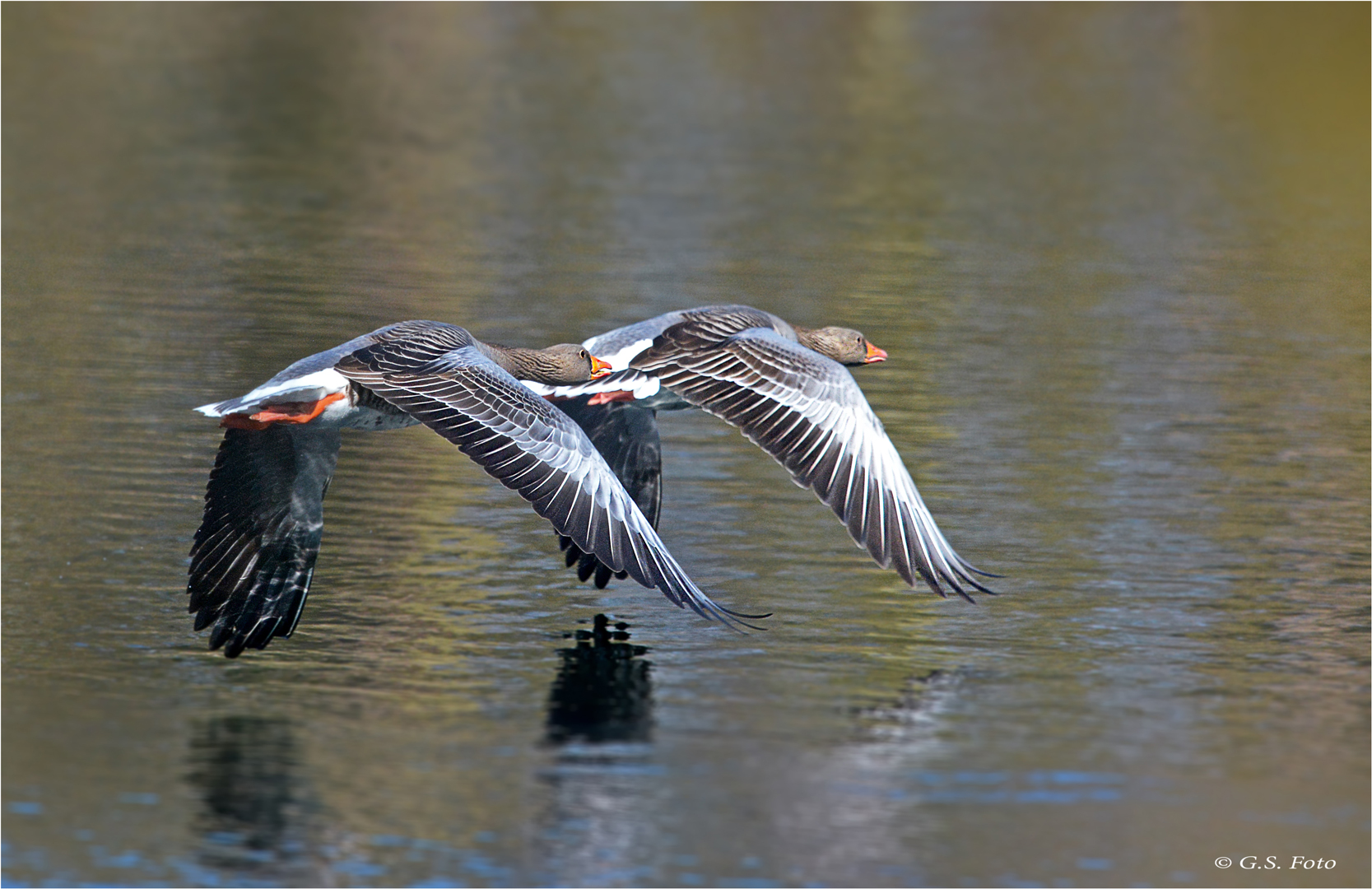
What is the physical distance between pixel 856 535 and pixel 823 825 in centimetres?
241

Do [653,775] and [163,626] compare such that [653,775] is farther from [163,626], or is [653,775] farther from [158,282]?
[158,282]

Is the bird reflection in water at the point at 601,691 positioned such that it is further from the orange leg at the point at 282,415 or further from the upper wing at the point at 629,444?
the orange leg at the point at 282,415

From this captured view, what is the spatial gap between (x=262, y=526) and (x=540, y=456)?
6.25 ft

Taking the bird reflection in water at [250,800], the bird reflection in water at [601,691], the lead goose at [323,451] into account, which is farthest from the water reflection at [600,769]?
the bird reflection in water at [250,800]

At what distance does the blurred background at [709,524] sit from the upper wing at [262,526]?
1.06ft

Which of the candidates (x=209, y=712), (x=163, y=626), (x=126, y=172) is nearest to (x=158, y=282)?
(x=126, y=172)

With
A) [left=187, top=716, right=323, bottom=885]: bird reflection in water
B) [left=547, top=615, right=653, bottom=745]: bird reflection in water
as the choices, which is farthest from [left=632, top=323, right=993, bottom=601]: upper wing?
[left=187, top=716, right=323, bottom=885]: bird reflection in water

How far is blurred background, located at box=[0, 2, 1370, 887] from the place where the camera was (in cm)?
929

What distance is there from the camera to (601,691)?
35.4ft

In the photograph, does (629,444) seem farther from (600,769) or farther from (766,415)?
(600,769)

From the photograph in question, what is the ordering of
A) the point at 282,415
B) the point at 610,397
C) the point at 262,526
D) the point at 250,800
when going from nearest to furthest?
the point at 250,800 < the point at 282,415 < the point at 262,526 < the point at 610,397

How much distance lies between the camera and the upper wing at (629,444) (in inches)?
516

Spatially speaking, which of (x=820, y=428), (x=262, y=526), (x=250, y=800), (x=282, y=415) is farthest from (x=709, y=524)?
(x=250, y=800)

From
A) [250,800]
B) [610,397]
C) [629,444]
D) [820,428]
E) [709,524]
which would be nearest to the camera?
[250,800]
